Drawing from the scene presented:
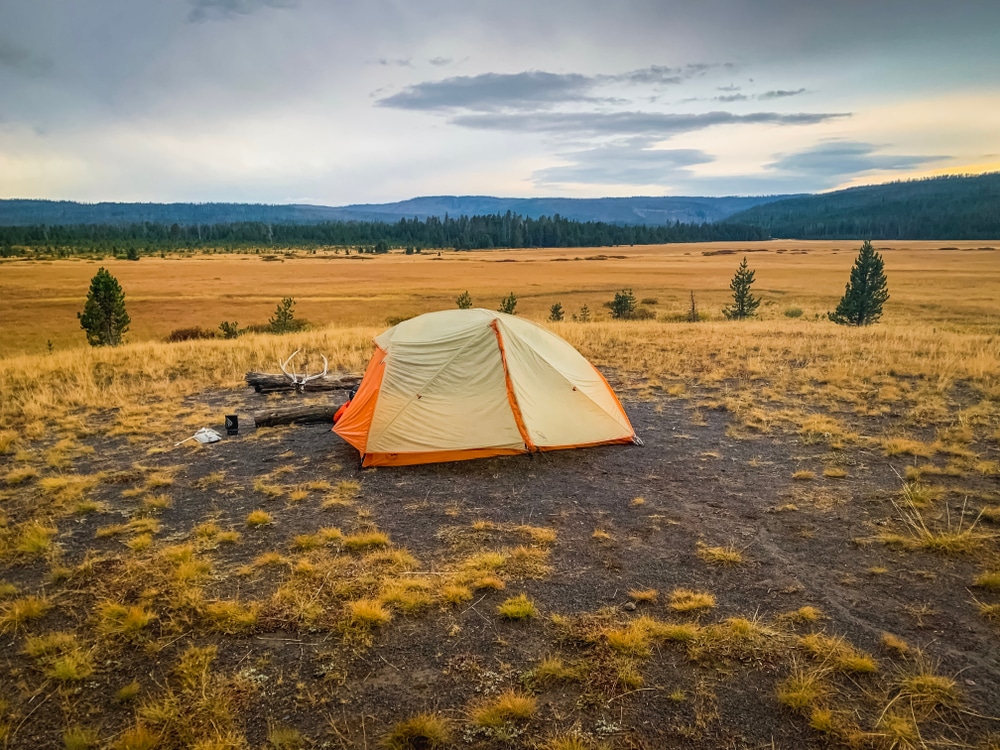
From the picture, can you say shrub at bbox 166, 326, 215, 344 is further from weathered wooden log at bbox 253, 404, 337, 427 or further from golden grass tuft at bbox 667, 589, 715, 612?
golden grass tuft at bbox 667, 589, 715, 612

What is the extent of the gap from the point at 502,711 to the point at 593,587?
2.01 metres

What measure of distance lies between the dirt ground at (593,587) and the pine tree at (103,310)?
17.7 m

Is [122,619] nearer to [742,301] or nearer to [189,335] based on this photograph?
[189,335]

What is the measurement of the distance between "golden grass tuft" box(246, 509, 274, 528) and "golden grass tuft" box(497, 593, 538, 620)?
3.51 m

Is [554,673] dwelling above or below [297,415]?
below

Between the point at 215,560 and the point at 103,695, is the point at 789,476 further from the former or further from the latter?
the point at 103,695

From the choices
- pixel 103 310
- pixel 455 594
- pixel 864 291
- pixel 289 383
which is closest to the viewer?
pixel 455 594

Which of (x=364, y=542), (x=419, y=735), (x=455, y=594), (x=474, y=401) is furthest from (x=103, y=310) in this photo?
(x=419, y=735)

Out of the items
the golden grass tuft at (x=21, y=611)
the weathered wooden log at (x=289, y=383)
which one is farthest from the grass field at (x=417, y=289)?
the golden grass tuft at (x=21, y=611)

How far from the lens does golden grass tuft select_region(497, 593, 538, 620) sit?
18.5 feet

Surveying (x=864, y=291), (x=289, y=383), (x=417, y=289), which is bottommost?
(x=289, y=383)

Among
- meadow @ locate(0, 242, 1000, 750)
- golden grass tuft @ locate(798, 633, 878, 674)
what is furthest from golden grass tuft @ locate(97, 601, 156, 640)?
golden grass tuft @ locate(798, 633, 878, 674)

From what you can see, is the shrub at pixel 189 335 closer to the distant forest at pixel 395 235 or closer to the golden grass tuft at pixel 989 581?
the golden grass tuft at pixel 989 581

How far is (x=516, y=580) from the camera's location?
633cm
